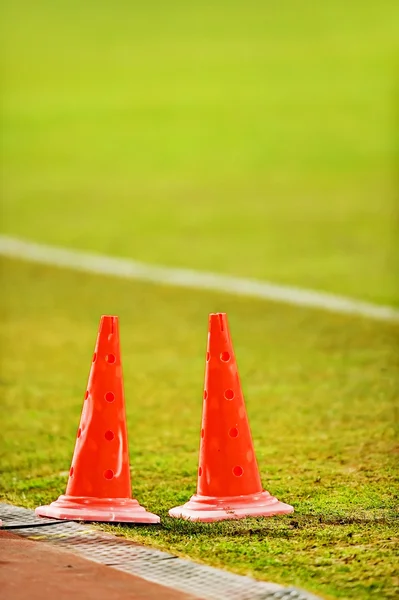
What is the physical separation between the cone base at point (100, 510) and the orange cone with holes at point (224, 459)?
0.18 m

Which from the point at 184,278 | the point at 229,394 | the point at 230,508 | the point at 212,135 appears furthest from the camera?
the point at 212,135

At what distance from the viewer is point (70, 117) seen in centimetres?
2828

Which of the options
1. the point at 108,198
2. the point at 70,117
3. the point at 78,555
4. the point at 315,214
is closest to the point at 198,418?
the point at 78,555

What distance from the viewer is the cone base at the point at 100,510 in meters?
5.92

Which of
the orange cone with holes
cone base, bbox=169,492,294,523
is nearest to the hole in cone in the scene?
the orange cone with holes

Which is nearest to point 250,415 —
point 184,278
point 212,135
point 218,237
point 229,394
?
point 229,394

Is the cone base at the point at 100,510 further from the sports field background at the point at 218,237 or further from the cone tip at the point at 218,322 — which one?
the cone tip at the point at 218,322

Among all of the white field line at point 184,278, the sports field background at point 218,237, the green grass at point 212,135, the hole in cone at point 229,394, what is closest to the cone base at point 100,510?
the sports field background at point 218,237

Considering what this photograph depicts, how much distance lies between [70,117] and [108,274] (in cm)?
1324

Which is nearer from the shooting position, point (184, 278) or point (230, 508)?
point (230, 508)

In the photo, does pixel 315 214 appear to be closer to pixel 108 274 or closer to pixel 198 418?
pixel 108 274

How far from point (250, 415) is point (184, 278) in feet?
21.4

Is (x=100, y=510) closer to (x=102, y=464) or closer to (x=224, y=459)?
(x=102, y=464)

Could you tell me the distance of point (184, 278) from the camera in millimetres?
15109
